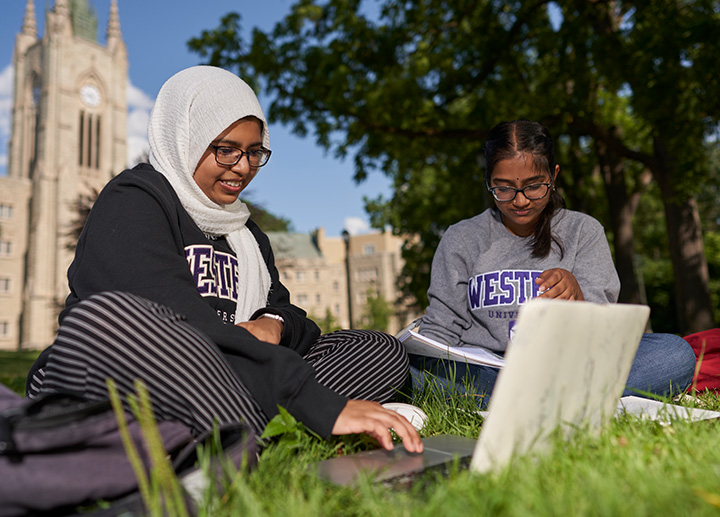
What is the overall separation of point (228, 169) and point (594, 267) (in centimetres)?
181

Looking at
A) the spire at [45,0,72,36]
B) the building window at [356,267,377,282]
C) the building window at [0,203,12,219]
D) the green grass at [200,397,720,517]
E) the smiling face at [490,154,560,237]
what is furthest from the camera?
the building window at [356,267,377,282]

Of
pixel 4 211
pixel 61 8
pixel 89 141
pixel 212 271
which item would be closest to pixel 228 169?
pixel 212 271

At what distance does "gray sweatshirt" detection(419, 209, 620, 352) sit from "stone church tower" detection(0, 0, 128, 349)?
40881mm

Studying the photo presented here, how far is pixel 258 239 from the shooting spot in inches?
112

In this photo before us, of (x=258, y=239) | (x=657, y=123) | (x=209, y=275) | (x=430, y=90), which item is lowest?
(x=209, y=275)

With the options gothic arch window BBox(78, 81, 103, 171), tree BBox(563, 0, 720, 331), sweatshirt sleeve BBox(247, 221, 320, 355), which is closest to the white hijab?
sweatshirt sleeve BBox(247, 221, 320, 355)

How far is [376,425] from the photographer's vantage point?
1.56 m

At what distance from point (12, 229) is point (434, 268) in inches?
1848

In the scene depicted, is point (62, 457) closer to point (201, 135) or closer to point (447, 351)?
point (201, 135)

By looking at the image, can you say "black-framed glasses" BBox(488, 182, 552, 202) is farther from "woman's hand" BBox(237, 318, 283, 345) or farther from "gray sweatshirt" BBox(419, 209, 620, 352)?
"woman's hand" BBox(237, 318, 283, 345)

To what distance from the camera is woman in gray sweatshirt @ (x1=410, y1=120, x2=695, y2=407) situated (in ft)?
8.55

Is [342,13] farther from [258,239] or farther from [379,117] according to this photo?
[258,239]

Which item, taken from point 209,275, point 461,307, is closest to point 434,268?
point 461,307

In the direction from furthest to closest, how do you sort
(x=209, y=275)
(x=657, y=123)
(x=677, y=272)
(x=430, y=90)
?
1. (x=430, y=90)
2. (x=677, y=272)
3. (x=657, y=123)
4. (x=209, y=275)
